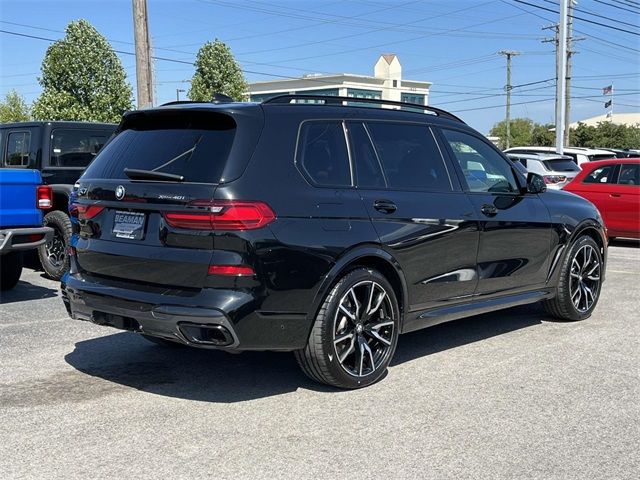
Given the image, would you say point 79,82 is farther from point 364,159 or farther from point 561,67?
point 364,159

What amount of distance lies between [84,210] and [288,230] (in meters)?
1.52

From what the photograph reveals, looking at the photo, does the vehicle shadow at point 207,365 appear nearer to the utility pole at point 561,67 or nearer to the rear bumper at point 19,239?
the rear bumper at point 19,239

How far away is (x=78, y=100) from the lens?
3203 centimetres

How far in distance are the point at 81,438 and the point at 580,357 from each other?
3.79 m

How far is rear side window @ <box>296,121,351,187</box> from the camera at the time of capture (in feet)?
16.1

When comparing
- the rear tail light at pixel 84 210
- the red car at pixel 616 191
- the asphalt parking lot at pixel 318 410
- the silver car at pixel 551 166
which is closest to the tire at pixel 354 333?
the asphalt parking lot at pixel 318 410

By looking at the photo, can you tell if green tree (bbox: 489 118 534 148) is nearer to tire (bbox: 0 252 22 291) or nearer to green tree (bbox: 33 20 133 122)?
green tree (bbox: 33 20 133 122)

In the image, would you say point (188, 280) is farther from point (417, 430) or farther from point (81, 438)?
point (417, 430)

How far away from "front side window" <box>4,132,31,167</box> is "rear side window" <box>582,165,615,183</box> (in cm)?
964

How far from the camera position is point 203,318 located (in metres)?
4.39

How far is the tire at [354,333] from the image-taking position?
4836 millimetres

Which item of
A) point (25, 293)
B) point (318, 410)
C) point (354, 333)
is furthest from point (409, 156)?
point (25, 293)

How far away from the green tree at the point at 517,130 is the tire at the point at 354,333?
98.7 m

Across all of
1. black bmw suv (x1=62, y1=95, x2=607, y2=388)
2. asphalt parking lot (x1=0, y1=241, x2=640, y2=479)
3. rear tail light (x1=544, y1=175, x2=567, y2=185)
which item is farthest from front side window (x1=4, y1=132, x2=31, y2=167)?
rear tail light (x1=544, y1=175, x2=567, y2=185)
